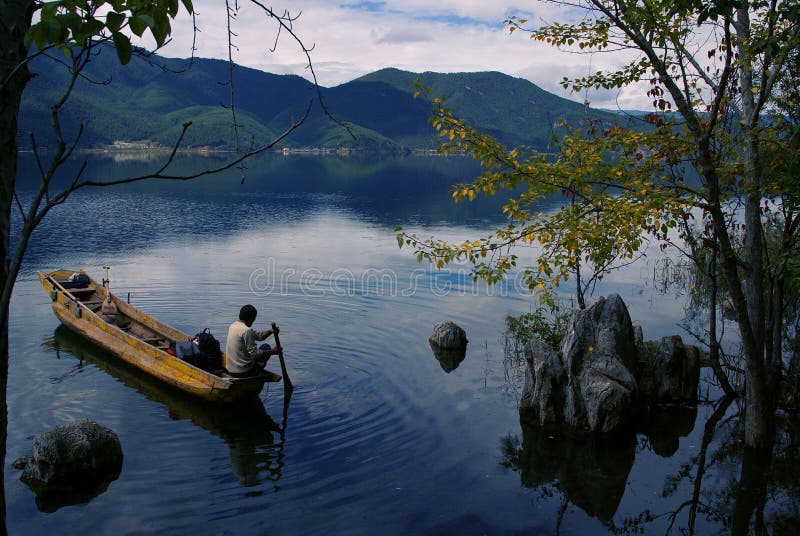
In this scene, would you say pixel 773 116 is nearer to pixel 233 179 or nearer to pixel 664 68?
pixel 664 68

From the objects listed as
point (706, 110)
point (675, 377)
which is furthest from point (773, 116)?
point (675, 377)

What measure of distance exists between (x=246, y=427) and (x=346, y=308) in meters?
10.0

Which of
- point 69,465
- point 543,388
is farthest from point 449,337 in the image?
point 69,465

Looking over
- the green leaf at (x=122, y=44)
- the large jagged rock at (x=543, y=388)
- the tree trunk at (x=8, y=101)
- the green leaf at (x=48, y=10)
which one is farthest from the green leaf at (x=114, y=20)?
the large jagged rock at (x=543, y=388)

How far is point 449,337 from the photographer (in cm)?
2050

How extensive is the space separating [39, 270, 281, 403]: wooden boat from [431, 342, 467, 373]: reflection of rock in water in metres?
5.72

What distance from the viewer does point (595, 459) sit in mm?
13477

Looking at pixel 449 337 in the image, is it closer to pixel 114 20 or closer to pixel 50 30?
pixel 114 20

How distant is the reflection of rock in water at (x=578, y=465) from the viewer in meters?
12.0

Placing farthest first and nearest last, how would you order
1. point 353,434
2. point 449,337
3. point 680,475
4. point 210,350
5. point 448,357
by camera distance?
point 449,337 < point 448,357 < point 210,350 < point 353,434 < point 680,475

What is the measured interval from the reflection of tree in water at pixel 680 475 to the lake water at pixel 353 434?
2.0 inches

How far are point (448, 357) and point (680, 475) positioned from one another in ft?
26.7

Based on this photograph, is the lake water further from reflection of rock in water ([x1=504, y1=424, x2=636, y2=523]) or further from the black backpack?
the black backpack

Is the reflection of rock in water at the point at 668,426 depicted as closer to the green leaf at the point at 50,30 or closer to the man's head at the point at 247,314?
the man's head at the point at 247,314
